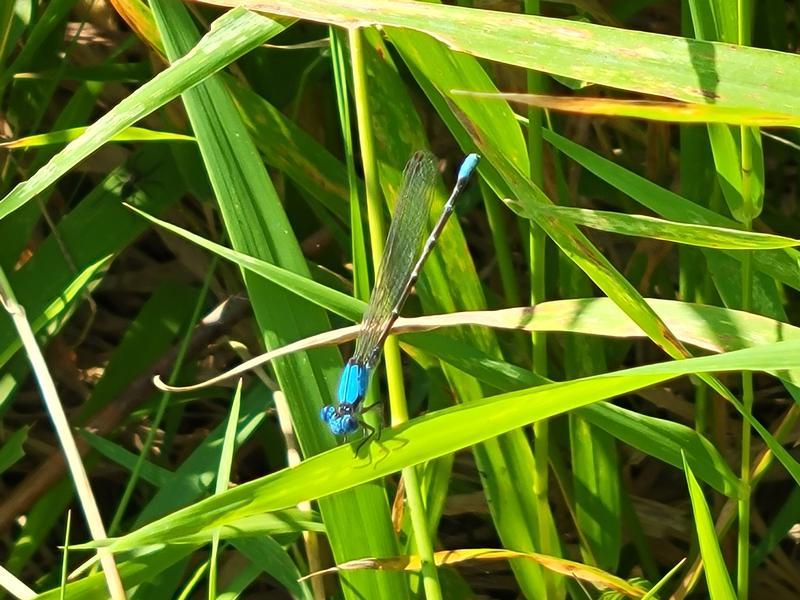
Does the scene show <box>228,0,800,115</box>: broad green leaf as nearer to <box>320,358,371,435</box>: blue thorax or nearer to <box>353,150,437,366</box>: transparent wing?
<box>353,150,437,366</box>: transparent wing

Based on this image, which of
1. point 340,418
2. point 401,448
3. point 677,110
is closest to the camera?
point 677,110

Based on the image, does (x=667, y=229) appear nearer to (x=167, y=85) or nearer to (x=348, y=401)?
(x=348, y=401)

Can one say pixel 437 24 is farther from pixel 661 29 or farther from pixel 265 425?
pixel 661 29

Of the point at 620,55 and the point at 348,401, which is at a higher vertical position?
the point at 620,55

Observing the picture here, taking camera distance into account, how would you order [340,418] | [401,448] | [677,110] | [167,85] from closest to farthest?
[677,110] → [401,448] → [167,85] → [340,418]

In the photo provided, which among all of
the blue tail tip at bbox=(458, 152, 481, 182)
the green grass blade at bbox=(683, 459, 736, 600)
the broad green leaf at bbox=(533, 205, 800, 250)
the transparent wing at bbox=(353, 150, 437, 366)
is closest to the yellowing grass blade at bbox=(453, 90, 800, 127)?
the broad green leaf at bbox=(533, 205, 800, 250)

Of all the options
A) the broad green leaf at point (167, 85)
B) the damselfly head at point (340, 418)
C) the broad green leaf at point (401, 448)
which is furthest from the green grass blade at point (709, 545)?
the broad green leaf at point (167, 85)

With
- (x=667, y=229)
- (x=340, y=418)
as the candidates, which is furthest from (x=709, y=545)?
(x=340, y=418)

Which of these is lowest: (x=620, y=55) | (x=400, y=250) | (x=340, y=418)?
(x=340, y=418)
